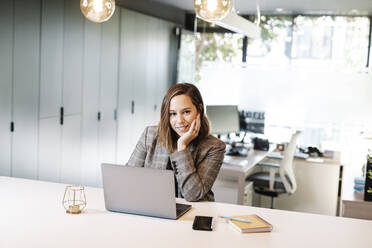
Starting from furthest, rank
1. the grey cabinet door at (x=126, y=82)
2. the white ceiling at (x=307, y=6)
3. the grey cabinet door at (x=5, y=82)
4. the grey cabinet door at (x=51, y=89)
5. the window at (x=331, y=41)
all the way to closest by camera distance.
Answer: the window at (x=331, y=41), the white ceiling at (x=307, y=6), the grey cabinet door at (x=126, y=82), the grey cabinet door at (x=51, y=89), the grey cabinet door at (x=5, y=82)

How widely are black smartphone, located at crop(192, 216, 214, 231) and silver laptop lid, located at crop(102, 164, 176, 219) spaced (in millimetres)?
105

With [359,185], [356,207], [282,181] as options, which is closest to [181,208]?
[356,207]

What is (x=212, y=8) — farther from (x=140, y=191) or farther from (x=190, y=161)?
(x=140, y=191)

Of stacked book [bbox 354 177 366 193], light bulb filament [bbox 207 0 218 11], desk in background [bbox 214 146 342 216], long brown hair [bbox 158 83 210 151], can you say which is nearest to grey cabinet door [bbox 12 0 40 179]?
long brown hair [bbox 158 83 210 151]

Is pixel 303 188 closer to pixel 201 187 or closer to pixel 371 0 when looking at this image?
pixel 371 0

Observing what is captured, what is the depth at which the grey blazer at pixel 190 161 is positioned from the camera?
2.27m

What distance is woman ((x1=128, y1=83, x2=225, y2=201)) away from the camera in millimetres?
2332

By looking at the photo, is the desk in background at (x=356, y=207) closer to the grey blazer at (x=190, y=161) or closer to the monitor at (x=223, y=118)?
the grey blazer at (x=190, y=161)

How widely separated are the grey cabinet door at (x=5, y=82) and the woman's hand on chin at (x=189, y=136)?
1.99 meters

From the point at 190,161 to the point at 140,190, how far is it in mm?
460

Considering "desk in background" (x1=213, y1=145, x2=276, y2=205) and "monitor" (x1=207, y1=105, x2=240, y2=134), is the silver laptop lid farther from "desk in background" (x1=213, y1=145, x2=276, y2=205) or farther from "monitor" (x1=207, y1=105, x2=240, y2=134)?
"monitor" (x1=207, y1=105, x2=240, y2=134)

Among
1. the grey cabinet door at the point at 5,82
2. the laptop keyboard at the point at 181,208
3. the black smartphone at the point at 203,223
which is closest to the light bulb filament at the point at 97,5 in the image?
the laptop keyboard at the point at 181,208

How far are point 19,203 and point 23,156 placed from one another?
2.02 m

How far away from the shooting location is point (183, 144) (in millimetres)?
2367
